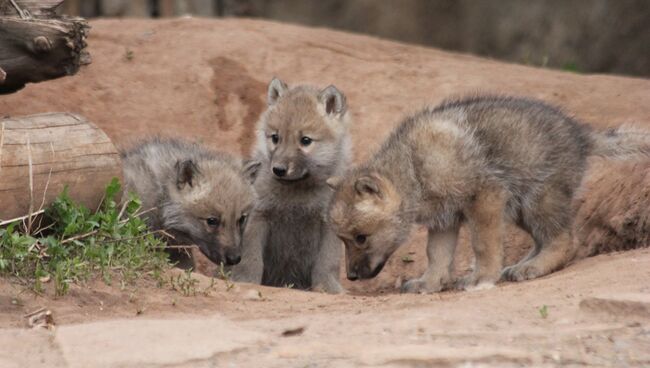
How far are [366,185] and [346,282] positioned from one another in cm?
172

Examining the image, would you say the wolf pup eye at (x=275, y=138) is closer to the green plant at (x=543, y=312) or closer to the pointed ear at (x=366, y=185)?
the pointed ear at (x=366, y=185)

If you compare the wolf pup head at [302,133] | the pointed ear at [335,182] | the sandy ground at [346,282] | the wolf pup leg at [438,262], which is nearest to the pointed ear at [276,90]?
the wolf pup head at [302,133]

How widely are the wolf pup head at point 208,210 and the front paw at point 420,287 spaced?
105 centimetres

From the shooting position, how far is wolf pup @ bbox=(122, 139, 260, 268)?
6.64 metres

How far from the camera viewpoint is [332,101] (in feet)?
24.3

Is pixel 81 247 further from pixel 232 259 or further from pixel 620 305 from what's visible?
pixel 620 305

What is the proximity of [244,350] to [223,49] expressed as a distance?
5330mm

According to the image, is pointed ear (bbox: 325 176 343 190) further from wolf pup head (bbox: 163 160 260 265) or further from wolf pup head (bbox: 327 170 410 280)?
wolf pup head (bbox: 163 160 260 265)

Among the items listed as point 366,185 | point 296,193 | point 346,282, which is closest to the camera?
point 366,185

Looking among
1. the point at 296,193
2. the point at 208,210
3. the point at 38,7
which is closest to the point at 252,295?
the point at 208,210

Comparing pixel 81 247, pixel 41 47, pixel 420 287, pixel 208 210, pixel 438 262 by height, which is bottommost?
pixel 420 287

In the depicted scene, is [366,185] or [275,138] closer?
[366,185]

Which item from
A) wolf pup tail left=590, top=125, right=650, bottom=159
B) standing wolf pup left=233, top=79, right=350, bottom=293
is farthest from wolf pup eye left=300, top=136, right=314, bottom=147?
wolf pup tail left=590, top=125, right=650, bottom=159

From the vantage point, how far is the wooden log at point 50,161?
18.1 feet
